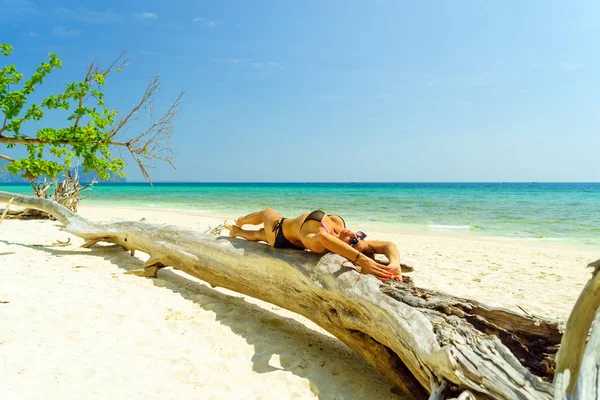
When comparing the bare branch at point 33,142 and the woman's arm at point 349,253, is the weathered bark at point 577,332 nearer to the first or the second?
the woman's arm at point 349,253

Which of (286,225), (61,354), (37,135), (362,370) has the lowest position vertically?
(362,370)

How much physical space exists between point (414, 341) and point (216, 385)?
4.81ft

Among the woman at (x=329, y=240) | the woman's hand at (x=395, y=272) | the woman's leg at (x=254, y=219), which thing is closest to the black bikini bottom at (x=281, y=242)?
the woman at (x=329, y=240)

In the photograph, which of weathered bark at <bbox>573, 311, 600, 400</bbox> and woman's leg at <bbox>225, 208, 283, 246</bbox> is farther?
woman's leg at <bbox>225, 208, 283, 246</bbox>

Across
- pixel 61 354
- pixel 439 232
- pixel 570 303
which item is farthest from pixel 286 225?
pixel 439 232

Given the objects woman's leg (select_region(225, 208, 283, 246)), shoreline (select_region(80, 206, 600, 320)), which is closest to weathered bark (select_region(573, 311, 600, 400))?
shoreline (select_region(80, 206, 600, 320))

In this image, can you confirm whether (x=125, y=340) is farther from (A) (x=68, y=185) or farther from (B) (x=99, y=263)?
(A) (x=68, y=185)

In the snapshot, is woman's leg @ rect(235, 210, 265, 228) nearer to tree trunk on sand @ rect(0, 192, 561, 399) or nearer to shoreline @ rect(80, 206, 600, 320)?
tree trunk on sand @ rect(0, 192, 561, 399)

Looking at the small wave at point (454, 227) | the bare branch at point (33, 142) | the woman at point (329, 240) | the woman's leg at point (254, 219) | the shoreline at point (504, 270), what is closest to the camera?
the woman at point (329, 240)

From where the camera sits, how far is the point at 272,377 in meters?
2.84

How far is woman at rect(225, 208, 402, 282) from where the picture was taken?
3209mm

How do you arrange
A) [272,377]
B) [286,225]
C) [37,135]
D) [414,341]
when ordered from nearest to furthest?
[414,341], [272,377], [286,225], [37,135]

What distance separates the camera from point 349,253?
3.27 metres

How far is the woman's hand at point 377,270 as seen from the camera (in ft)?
10.2
